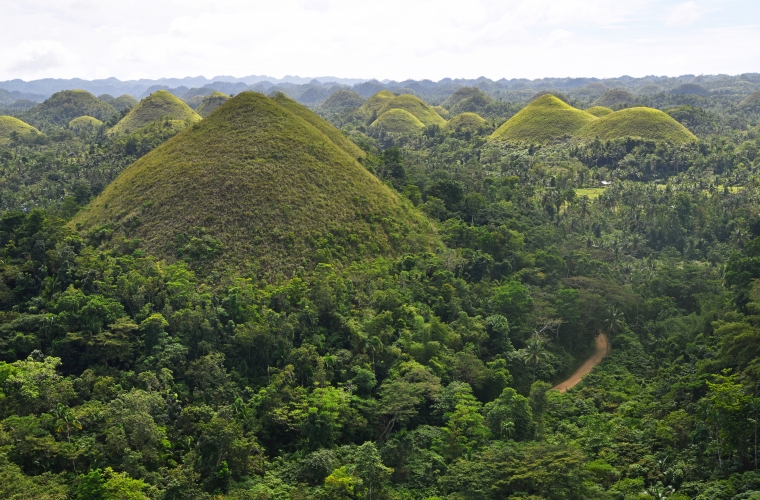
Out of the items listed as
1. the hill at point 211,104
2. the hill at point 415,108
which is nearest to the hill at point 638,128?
the hill at point 415,108

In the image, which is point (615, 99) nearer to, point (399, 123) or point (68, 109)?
point (399, 123)

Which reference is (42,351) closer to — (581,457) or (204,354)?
(204,354)

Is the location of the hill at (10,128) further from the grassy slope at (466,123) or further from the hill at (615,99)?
the hill at (615,99)

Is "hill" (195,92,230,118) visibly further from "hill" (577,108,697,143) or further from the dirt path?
the dirt path

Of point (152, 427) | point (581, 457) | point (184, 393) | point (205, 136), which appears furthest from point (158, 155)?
point (581, 457)

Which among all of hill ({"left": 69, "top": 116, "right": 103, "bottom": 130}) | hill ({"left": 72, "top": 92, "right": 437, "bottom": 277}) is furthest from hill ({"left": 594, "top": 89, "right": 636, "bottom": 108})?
hill ({"left": 72, "top": 92, "right": 437, "bottom": 277})
